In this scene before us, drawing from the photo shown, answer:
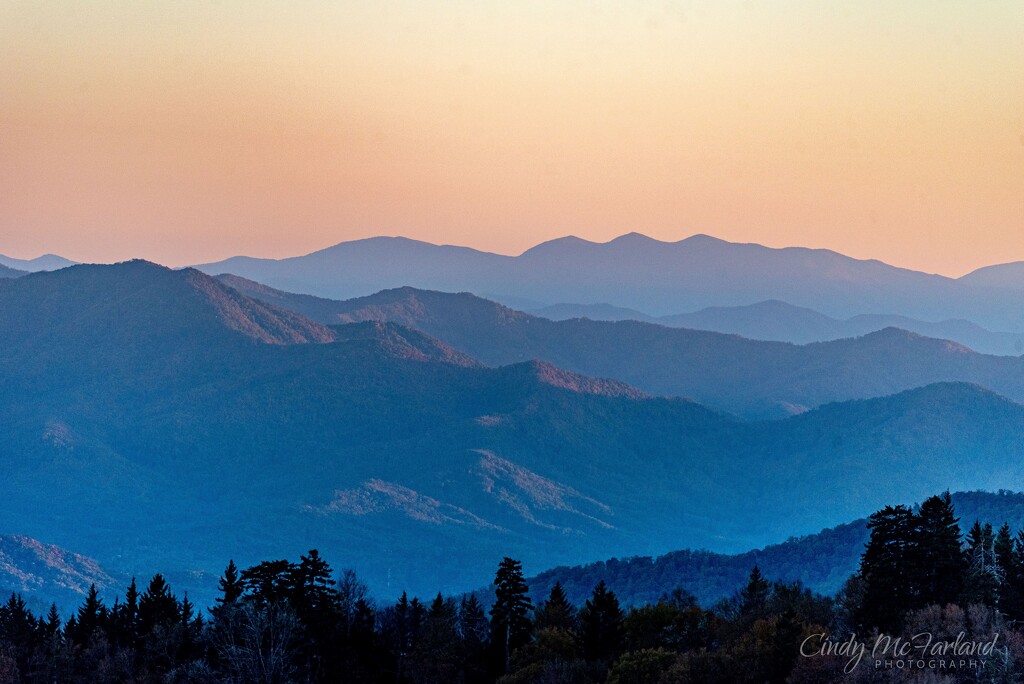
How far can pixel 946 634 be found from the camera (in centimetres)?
6925

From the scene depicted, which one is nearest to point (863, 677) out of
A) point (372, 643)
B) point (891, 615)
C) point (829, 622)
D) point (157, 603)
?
point (891, 615)

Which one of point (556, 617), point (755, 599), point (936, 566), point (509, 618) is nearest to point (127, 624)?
point (509, 618)

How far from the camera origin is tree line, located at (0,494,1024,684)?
7594cm

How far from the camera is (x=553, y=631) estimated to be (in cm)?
9144

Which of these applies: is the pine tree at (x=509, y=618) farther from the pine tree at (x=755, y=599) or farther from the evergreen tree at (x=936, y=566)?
the evergreen tree at (x=936, y=566)

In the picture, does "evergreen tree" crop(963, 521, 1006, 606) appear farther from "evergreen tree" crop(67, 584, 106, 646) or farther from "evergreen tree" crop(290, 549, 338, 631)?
"evergreen tree" crop(67, 584, 106, 646)

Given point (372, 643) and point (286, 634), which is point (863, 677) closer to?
point (286, 634)

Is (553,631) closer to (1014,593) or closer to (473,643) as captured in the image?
(473,643)

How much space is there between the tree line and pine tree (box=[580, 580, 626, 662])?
0.28ft

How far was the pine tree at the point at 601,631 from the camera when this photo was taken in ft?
294

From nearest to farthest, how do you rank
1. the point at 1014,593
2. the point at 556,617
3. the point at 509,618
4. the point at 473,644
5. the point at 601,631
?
the point at 1014,593, the point at 601,631, the point at 509,618, the point at 473,644, the point at 556,617

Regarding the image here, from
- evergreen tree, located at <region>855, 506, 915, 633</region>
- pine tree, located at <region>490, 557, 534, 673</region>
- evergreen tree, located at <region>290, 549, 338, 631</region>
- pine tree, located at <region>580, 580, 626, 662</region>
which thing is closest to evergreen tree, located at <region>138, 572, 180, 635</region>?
evergreen tree, located at <region>290, 549, 338, 631</region>

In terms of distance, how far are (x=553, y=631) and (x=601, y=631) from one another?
334 cm

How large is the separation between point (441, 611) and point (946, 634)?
4228cm
